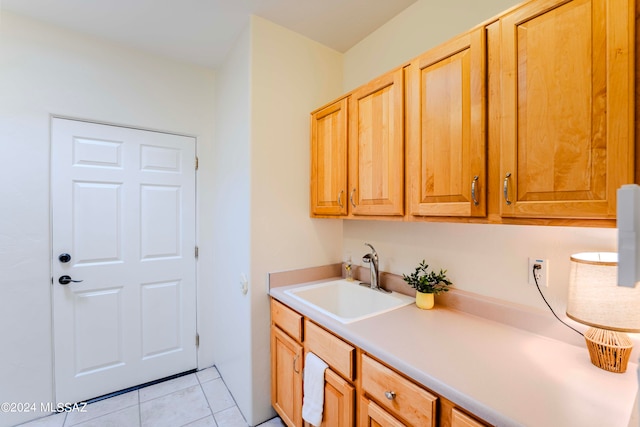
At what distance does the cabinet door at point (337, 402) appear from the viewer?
3.68ft

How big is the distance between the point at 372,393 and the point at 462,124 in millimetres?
1079

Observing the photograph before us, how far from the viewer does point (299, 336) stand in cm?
145

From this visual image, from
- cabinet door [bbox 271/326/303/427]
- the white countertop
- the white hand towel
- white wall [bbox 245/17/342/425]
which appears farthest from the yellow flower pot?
white wall [bbox 245/17/342/425]

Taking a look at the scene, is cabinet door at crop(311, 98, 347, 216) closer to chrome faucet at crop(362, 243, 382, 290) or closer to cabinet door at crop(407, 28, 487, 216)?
chrome faucet at crop(362, 243, 382, 290)

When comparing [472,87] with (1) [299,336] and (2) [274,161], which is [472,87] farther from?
(1) [299,336]

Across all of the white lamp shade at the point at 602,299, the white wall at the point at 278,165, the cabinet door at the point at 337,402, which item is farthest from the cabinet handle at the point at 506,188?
the white wall at the point at 278,165

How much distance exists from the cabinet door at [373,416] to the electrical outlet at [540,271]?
771mm

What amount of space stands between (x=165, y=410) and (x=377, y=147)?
219cm

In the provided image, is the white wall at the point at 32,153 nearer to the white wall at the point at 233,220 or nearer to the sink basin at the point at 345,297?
the white wall at the point at 233,220

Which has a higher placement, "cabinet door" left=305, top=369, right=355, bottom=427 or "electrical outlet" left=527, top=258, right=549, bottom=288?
"electrical outlet" left=527, top=258, right=549, bottom=288

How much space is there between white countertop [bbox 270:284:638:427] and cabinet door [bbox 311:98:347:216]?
73 centimetres

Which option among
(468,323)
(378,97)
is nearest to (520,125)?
(378,97)

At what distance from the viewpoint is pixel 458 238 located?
1386mm

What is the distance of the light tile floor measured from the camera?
5.68ft
